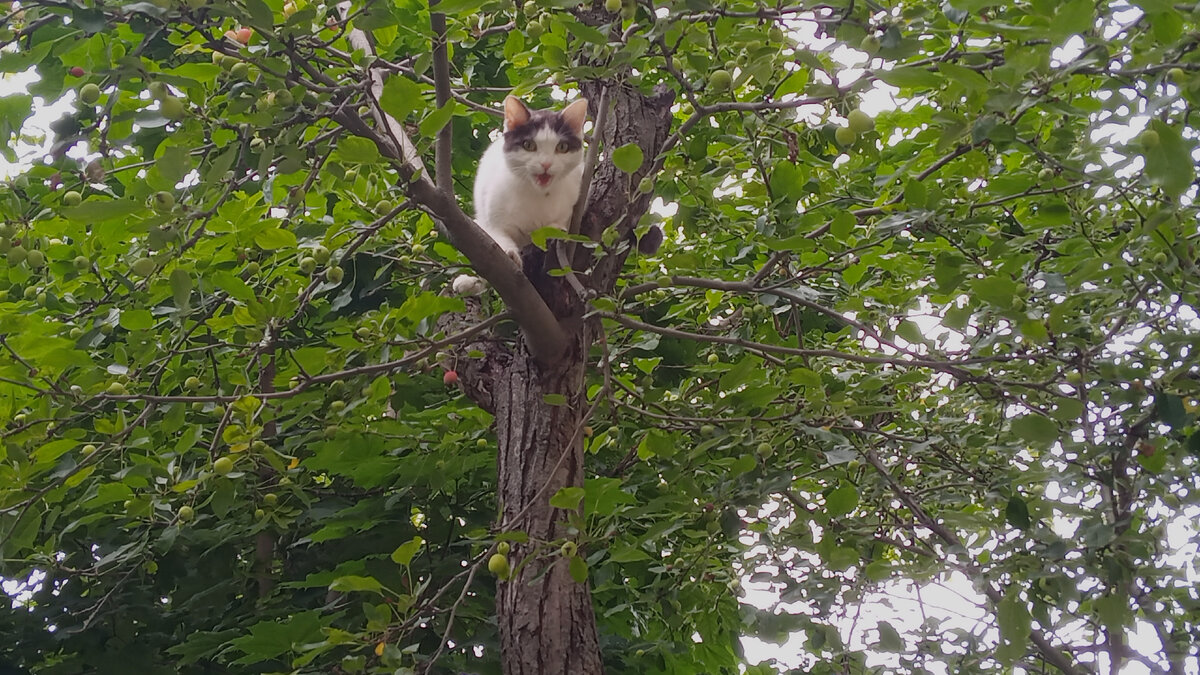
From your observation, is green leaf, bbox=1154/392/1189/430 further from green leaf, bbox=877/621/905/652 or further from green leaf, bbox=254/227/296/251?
green leaf, bbox=254/227/296/251

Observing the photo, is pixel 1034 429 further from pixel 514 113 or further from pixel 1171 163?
pixel 514 113

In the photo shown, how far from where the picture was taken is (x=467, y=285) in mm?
4137

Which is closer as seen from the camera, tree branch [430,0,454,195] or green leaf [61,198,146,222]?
green leaf [61,198,146,222]

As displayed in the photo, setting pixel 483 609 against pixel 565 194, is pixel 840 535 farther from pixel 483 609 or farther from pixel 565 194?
pixel 565 194

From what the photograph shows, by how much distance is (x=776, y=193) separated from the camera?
262 cm

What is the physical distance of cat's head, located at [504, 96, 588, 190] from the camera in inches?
166

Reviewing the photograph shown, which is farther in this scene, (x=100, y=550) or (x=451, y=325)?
(x=451, y=325)

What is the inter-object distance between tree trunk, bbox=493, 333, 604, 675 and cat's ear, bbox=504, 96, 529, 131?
1.10 m

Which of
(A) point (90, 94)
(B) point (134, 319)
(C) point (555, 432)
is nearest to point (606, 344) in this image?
(C) point (555, 432)

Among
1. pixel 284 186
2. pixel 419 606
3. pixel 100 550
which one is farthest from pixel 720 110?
pixel 100 550

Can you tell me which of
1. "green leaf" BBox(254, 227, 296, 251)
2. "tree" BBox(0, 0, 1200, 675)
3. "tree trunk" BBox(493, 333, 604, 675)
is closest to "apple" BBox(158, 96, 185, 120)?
"tree" BBox(0, 0, 1200, 675)

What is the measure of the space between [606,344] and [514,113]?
1306 millimetres

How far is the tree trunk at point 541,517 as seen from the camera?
3045 millimetres

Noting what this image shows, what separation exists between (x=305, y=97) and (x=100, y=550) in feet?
8.87
